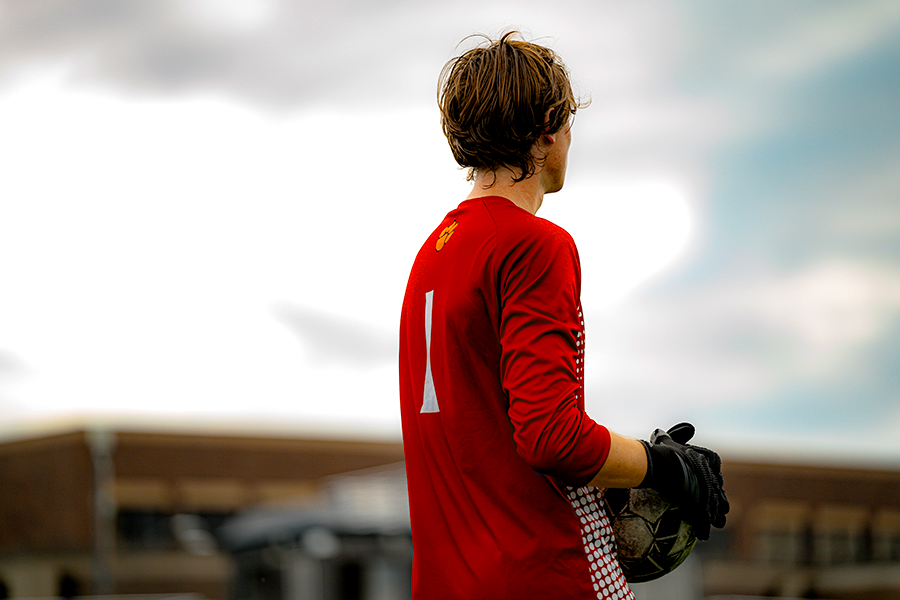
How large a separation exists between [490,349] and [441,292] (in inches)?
7.7

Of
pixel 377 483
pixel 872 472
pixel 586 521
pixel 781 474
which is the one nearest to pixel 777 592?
pixel 781 474

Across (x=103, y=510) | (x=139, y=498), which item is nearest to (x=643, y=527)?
(x=103, y=510)

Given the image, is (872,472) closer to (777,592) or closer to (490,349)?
(777,592)

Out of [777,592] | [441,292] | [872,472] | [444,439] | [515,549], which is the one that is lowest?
[777,592]

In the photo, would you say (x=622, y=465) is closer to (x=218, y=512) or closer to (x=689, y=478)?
(x=689, y=478)

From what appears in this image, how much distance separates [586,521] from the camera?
87.4 inches

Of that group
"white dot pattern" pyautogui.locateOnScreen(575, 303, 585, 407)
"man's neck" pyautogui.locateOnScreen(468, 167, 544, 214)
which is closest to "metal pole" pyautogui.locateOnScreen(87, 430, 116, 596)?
"man's neck" pyautogui.locateOnScreen(468, 167, 544, 214)

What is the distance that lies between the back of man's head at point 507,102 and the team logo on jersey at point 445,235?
0.62 ft

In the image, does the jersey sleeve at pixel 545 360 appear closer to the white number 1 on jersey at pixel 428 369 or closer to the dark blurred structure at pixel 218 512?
the white number 1 on jersey at pixel 428 369

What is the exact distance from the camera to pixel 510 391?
214 centimetres

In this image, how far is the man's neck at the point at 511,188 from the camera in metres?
2.43

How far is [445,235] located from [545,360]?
1.61 ft

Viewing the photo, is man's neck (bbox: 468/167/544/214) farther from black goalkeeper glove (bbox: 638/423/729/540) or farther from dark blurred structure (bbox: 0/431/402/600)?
dark blurred structure (bbox: 0/431/402/600)

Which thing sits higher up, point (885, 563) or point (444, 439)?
point (444, 439)
